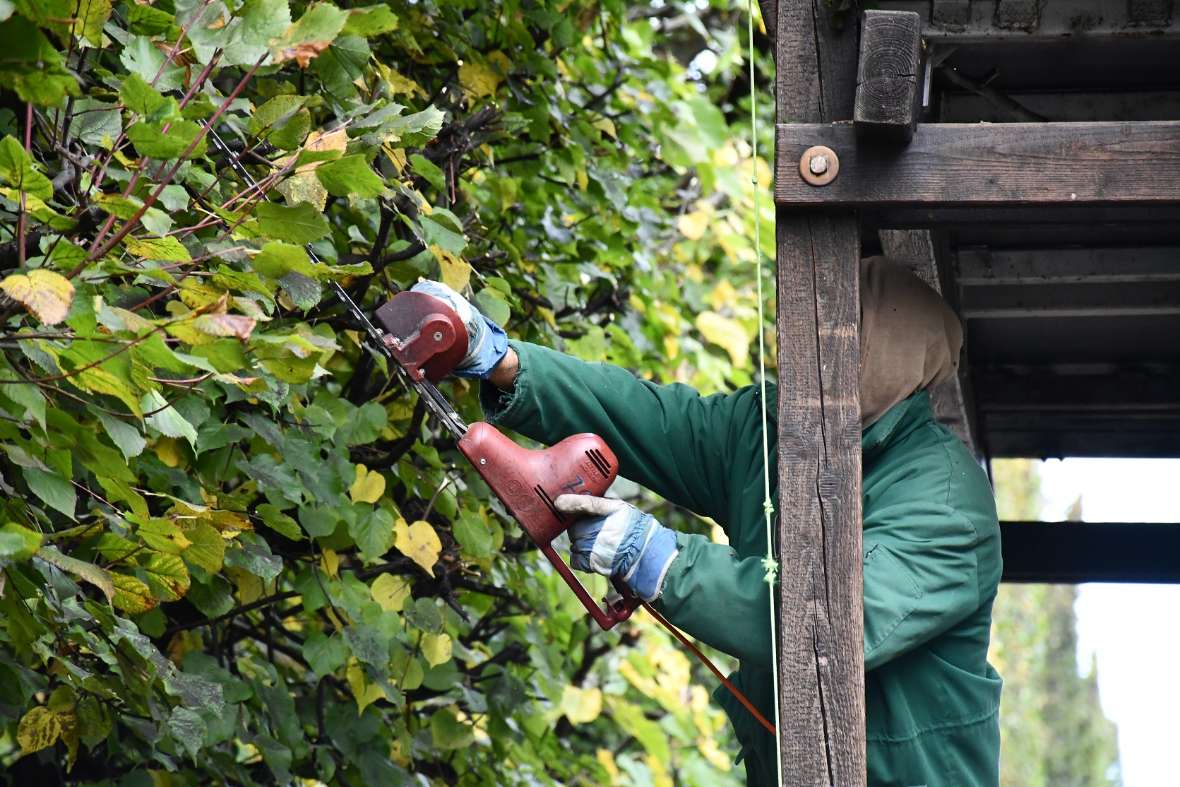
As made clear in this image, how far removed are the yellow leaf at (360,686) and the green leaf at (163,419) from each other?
117cm

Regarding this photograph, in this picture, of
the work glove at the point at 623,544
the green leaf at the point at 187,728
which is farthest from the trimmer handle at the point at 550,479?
the green leaf at the point at 187,728

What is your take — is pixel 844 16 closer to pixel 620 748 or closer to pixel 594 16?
pixel 594 16

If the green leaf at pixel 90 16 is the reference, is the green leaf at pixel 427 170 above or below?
below

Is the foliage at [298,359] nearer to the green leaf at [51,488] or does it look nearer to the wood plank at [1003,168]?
the green leaf at [51,488]

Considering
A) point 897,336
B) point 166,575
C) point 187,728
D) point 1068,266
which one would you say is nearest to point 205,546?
point 166,575

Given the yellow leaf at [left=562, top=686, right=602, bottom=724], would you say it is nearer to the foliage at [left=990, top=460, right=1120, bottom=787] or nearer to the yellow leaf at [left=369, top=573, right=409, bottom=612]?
the yellow leaf at [left=369, top=573, right=409, bottom=612]

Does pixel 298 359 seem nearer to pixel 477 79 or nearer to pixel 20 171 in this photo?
pixel 20 171

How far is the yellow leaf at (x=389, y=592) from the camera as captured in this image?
345 centimetres

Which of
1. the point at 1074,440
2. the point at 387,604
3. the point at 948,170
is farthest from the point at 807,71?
the point at 1074,440

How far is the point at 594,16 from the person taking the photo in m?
4.80

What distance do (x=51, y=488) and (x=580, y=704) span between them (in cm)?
266

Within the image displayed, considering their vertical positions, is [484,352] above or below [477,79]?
below

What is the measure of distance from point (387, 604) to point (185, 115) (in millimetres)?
1362

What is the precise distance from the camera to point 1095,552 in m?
4.22
